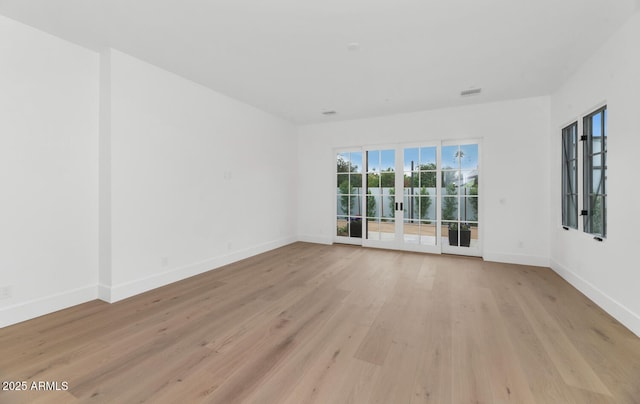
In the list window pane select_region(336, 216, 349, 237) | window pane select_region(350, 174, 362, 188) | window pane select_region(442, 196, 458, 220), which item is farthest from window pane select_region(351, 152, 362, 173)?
window pane select_region(442, 196, 458, 220)

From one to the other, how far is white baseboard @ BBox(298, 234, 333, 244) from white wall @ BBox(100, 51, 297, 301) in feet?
3.93

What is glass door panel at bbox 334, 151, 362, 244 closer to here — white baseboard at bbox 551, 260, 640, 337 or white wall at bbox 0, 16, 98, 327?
white baseboard at bbox 551, 260, 640, 337

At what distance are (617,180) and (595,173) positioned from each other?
65 centimetres

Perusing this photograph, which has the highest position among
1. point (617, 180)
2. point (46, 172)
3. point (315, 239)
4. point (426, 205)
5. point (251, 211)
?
point (46, 172)

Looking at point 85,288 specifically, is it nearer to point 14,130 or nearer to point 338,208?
point 14,130

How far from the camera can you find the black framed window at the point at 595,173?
312cm

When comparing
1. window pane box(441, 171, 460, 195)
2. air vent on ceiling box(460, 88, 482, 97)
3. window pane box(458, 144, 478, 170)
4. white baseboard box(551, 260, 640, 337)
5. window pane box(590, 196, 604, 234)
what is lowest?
white baseboard box(551, 260, 640, 337)

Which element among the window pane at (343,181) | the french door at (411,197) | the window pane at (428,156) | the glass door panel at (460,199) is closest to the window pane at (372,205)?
the french door at (411,197)

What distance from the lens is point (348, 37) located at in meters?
2.89

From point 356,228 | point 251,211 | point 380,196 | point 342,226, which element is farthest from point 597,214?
point 251,211

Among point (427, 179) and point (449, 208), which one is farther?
point (427, 179)

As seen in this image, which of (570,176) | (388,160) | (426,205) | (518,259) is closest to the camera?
(570,176)

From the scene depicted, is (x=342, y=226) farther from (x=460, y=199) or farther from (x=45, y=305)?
(x=45, y=305)

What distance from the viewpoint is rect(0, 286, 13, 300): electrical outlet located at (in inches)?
101
